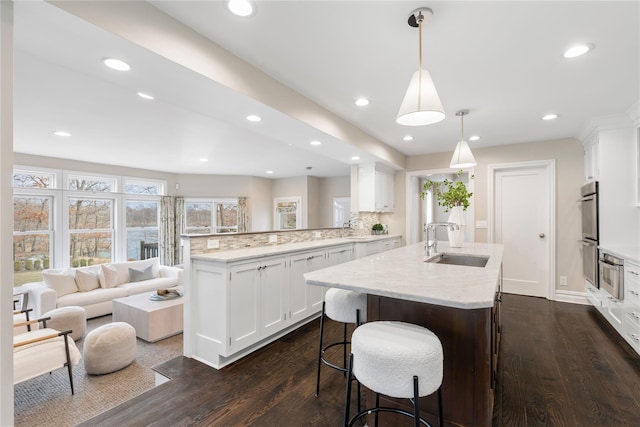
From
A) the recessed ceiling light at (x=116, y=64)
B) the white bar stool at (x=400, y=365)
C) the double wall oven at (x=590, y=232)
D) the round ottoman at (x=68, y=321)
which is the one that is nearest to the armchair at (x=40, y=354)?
the round ottoman at (x=68, y=321)

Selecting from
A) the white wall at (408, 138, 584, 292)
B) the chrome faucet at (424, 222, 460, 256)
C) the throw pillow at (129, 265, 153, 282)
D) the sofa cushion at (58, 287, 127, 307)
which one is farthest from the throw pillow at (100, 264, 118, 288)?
the white wall at (408, 138, 584, 292)

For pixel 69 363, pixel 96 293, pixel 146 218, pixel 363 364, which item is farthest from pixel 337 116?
pixel 146 218

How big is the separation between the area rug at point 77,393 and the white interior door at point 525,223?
507 centimetres

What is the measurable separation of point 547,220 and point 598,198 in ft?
3.19

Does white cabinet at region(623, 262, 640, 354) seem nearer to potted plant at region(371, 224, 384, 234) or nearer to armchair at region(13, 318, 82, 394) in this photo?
potted plant at region(371, 224, 384, 234)

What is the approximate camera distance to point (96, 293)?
4352mm

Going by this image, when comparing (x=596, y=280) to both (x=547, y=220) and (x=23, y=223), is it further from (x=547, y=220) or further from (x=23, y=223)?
(x=23, y=223)

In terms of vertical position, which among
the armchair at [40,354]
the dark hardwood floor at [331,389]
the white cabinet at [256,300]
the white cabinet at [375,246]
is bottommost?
the dark hardwood floor at [331,389]

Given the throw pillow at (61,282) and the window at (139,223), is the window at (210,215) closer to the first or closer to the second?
the window at (139,223)

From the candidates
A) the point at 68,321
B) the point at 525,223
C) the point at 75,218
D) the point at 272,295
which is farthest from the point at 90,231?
the point at 525,223

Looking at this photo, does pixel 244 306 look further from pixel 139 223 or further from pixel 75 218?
pixel 139 223

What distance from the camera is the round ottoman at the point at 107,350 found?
2.70 m

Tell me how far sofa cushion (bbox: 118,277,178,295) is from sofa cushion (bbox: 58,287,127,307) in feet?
0.36

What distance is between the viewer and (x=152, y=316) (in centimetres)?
341
